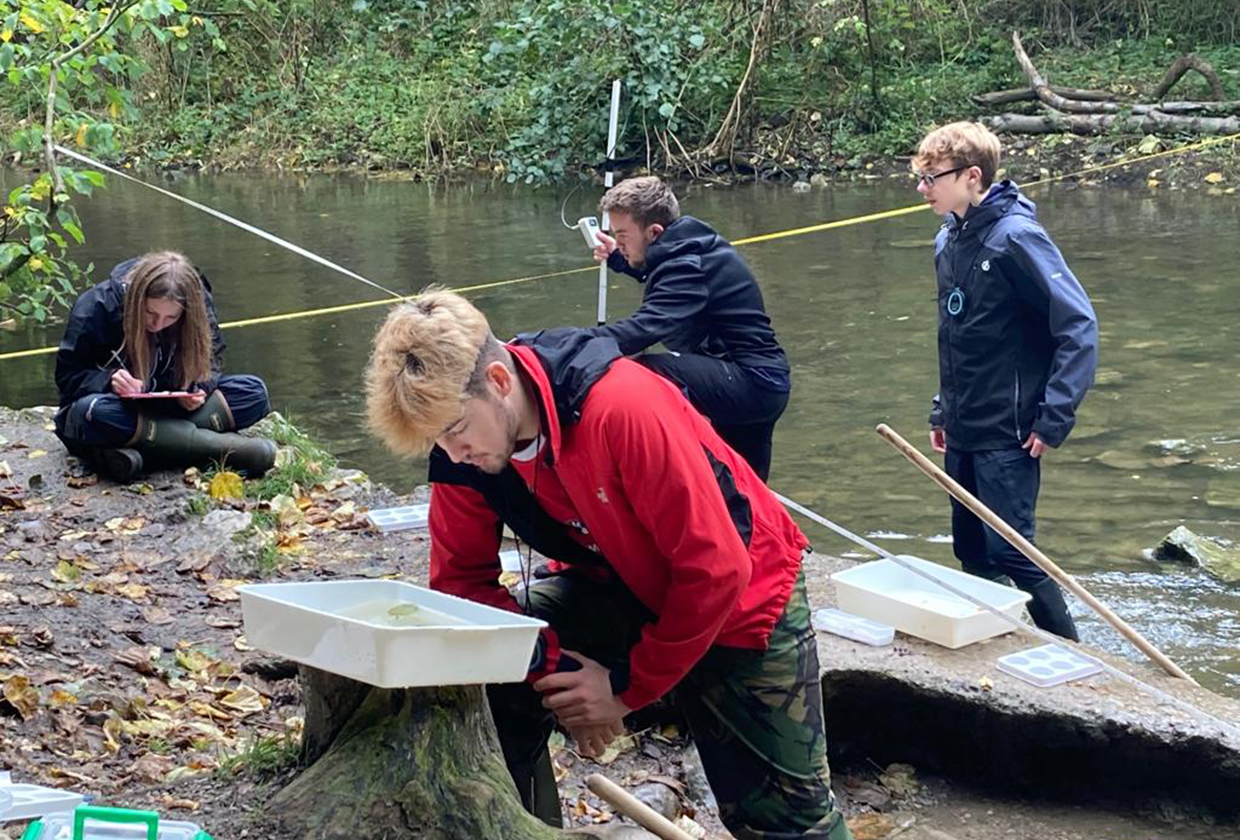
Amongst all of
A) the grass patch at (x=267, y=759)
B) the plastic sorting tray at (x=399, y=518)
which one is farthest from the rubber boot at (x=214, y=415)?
the grass patch at (x=267, y=759)

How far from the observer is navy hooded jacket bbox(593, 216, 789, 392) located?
16.3 ft

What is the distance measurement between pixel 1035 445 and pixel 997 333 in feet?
1.20

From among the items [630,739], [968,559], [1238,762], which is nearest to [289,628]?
[630,739]

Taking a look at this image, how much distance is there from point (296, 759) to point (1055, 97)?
15.7 meters

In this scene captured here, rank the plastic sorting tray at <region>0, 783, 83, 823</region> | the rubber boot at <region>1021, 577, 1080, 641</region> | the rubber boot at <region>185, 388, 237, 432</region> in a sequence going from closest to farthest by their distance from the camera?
1. the plastic sorting tray at <region>0, 783, 83, 823</region>
2. the rubber boot at <region>1021, 577, 1080, 641</region>
3. the rubber boot at <region>185, 388, 237, 432</region>

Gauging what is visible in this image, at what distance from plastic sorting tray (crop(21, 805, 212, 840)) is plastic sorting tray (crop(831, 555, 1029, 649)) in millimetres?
2329

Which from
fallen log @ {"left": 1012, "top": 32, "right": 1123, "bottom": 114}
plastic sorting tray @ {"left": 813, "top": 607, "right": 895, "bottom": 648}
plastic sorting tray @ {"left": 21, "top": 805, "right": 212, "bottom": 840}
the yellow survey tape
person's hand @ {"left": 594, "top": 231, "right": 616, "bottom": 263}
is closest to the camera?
plastic sorting tray @ {"left": 21, "top": 805, "right": 212, "bottom": 840}

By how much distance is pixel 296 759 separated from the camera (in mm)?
3023

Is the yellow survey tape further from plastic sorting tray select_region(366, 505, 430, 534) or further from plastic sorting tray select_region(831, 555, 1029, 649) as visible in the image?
plastic sorting tray select_region(831, 555, 1029, 649)

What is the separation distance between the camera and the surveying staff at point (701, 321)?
492 centimetres

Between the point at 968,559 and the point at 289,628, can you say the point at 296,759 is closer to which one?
the point at 289,628

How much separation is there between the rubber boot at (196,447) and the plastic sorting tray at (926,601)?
9.25 feet

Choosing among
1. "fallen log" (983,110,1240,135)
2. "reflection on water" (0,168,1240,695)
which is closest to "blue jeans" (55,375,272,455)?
"reflection on water" (0,168,1240,695)

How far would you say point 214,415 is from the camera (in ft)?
20.6
